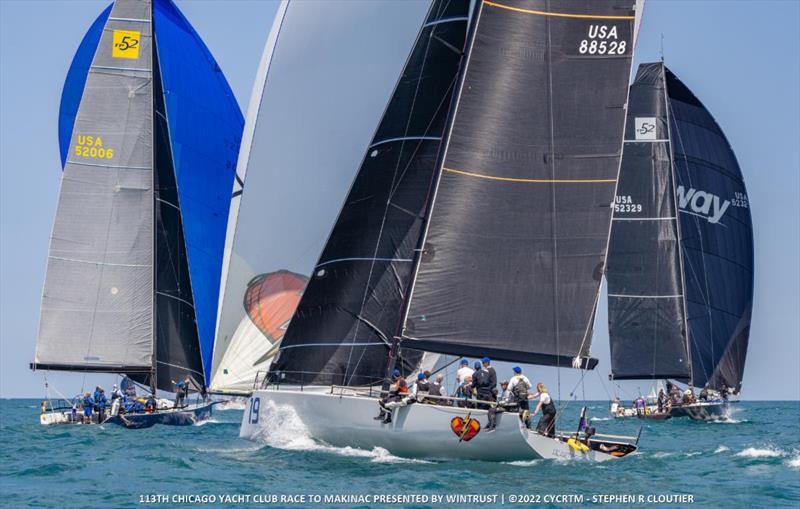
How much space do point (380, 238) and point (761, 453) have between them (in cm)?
874

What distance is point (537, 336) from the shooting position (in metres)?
20.2

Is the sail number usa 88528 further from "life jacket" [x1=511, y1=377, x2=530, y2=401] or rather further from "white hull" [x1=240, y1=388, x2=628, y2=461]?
"white hull" [x1=240, y1=388, x2=628, y2=461]

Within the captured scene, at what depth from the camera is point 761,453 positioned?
24.0 metres

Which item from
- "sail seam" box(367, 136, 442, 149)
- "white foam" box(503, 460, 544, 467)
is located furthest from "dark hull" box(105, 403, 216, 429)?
"white foam" box(503, 460, 544, 467)

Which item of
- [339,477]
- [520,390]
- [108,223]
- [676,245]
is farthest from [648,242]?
[339,477]

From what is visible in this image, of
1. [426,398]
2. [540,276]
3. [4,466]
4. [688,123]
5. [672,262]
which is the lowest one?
[4,466]

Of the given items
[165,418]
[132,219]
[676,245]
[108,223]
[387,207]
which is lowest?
[165,418]

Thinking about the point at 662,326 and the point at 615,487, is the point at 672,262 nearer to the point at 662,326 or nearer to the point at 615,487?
the point at 662,326

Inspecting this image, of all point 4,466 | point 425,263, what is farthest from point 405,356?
point 4,466

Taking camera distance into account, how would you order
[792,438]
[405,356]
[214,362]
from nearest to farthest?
[405,356] < [214,362] < [792,438]

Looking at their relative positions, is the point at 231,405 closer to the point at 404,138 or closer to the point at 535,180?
the point at 404,138

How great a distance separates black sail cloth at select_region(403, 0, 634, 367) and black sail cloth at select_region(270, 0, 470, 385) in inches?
59.0

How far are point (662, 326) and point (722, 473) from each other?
20.9 m

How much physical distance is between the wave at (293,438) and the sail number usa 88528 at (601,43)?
7.35 m
